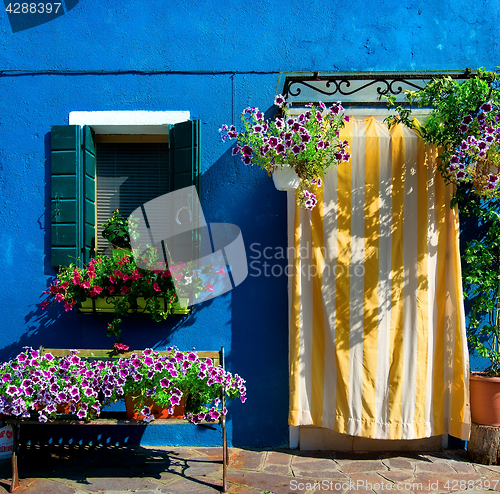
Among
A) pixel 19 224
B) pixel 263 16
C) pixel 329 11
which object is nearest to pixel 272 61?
pixel 263 16

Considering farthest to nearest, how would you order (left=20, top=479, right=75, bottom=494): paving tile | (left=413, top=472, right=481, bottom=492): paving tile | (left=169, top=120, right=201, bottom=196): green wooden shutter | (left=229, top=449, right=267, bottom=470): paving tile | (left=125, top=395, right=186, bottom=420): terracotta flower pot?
1. (left=169, top=120, right=201, bottom=196): green wooden shutter
2. (left=229, top=449, right=267, bottom=470): paving tile
3. (left=125, top=395, right=186, bottom=420): terracotta flower pot
4. (left=413, top=472, right=481, bottom=492): paving tile
5. (left=20, top=479, right=75, bottom=494): paving tile

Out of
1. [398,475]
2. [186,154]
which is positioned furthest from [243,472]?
[186,154]

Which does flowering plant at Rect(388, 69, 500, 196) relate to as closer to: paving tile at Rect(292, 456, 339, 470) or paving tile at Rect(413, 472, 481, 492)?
paving tile at Rect(413, 472, 481, 492)

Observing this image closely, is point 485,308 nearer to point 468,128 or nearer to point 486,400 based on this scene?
point 486,400

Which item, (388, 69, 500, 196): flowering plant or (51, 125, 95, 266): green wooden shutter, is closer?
(388, 69, 500, 196): flowering plant

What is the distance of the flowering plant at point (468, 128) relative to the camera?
3580 mm

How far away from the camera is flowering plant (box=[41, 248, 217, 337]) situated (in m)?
3.94

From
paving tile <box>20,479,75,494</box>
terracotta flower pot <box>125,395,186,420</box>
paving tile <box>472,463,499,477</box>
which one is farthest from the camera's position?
paving tile <box>472,463,499,477</box>

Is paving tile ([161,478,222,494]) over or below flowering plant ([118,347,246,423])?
below

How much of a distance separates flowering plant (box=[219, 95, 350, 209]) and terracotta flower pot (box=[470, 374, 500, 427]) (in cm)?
203

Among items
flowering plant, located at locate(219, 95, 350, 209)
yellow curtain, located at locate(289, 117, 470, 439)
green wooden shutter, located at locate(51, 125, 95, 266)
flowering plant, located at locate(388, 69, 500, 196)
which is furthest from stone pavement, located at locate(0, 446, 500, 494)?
flowering plant, located at locate(388, 69, 500, 196)

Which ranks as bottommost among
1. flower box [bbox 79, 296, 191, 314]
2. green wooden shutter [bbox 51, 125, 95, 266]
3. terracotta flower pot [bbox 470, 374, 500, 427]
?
terracotta flower pot [bbox 470, 374, 500, 427]

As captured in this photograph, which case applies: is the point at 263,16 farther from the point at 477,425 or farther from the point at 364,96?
the point at 477,425

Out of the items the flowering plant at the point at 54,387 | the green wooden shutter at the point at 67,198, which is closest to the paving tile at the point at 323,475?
the flowering plant at the point at 54,387
